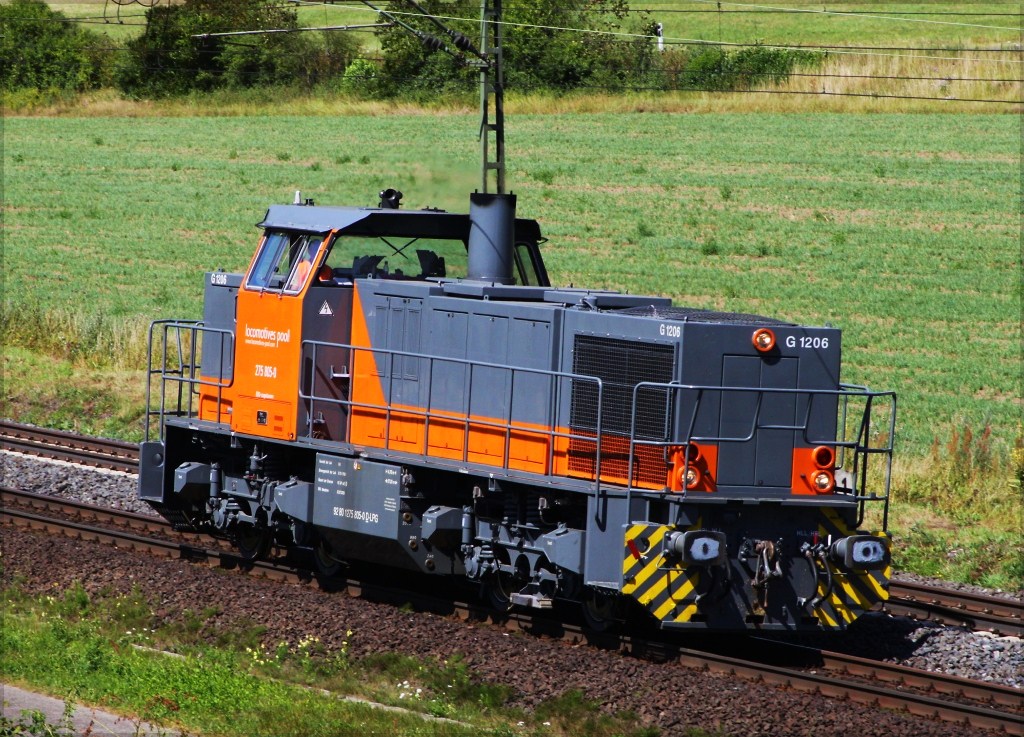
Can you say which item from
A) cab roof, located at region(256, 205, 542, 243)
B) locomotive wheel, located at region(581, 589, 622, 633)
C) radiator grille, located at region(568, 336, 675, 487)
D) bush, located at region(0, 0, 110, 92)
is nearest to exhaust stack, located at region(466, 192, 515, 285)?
cab roof, located at region(256, 205, 542, 243)

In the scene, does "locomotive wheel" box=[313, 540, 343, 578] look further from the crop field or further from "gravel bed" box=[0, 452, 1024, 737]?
the crop field

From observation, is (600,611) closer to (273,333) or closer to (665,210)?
(273,333)

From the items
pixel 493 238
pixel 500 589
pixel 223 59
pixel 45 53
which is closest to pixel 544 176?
pixel 223 59

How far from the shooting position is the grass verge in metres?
7.93

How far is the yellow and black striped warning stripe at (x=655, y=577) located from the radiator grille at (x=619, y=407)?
49 centimetres

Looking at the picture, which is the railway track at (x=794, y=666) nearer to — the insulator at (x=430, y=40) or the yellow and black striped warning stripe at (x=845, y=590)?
the yellow and black striped warning stripe at (x=845, y=590)

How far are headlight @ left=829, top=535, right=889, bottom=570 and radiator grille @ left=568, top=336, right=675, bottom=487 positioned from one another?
1.41 m

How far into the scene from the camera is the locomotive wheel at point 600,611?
10172 millimetres

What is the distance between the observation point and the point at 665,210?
34.3 meters

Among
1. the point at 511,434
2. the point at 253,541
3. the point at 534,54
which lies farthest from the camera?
the point at 534,54

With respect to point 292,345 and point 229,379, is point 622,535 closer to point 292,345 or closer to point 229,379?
point 292,345

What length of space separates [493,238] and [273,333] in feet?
7.14

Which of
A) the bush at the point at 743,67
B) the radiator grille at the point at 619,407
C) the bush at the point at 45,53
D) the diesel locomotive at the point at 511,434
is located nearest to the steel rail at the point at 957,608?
the diesel locomotive at the point at 511,434

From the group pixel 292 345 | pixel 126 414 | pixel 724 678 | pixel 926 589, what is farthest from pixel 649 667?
pixel 126 414
